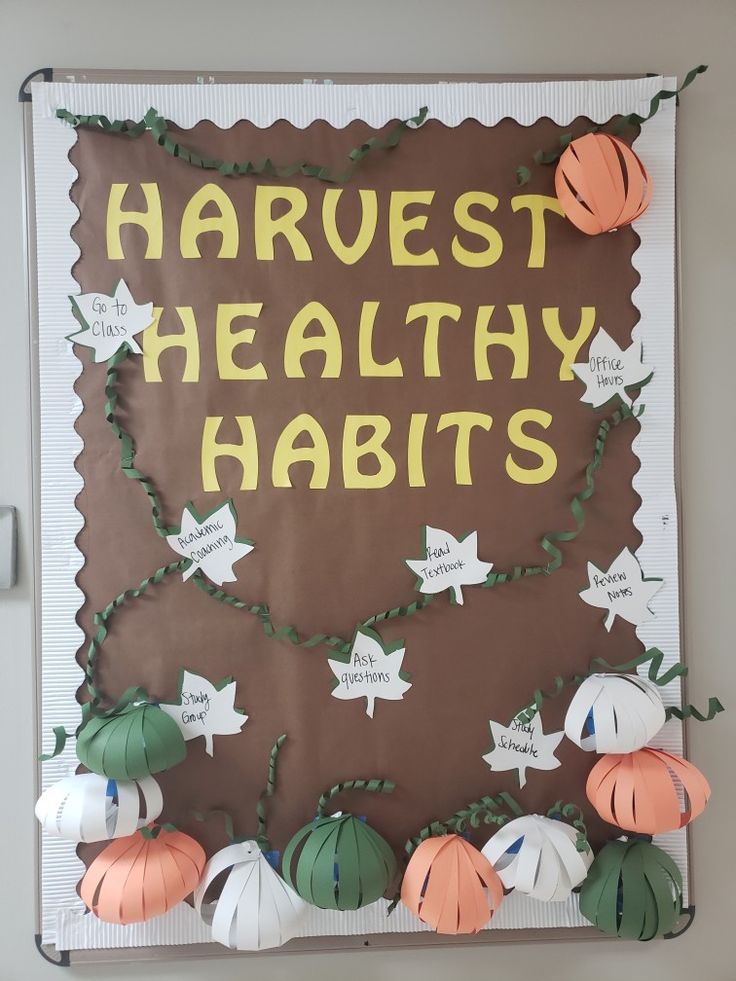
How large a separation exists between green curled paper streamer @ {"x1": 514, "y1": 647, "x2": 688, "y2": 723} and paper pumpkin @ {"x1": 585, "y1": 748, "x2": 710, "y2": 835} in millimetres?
119

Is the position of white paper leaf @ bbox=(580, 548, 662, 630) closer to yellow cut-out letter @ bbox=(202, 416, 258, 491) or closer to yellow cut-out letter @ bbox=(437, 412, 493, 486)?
yellow cut-out letter @ bbox=(437, 412, 493, 486)

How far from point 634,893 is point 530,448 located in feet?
2.28

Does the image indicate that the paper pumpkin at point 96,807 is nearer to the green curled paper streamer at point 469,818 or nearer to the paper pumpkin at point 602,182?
the green curled paper streamer at point 469,818

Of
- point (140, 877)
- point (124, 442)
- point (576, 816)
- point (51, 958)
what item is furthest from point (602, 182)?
point (51, 958)

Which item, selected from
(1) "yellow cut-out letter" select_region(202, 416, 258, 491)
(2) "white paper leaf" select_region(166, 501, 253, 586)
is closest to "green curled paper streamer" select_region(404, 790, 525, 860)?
(2) "white paper leaf" select_region(166, 501, 253, 586)

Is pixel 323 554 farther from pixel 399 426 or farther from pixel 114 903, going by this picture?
pixel 114 903

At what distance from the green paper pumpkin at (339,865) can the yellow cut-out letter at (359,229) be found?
0.88 metres

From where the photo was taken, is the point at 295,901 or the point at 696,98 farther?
the point at 696,98

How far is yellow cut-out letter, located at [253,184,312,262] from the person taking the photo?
3.53ft

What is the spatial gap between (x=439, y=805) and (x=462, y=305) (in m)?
0.81

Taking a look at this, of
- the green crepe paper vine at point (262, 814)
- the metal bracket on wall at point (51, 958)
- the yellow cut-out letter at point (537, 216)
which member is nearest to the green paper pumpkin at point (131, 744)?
the green crepe paper vine at point (262, 814)

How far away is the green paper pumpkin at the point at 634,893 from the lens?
1.00 metres

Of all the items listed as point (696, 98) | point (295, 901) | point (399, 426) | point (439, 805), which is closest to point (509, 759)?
point (439, 805)

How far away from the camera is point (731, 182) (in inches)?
45.1
